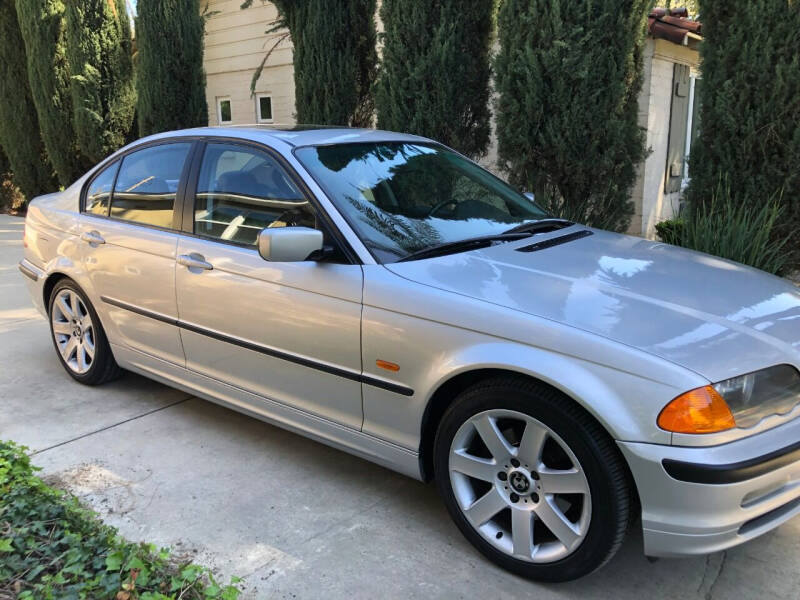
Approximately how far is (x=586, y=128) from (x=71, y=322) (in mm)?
4141

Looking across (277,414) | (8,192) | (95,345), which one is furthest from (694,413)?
(8,192)

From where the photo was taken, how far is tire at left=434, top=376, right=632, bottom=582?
2.28 metres

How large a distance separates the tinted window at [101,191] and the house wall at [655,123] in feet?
21.2

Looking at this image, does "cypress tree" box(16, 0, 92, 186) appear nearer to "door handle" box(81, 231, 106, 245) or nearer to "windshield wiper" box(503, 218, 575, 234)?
"door handle" box(81, 231, 106, 245)

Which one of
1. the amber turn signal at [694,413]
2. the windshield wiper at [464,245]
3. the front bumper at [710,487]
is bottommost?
the front bumper at [710,487]

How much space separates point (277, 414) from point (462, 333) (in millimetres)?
1208

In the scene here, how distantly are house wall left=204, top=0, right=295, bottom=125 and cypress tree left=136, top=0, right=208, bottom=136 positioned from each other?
207 cm

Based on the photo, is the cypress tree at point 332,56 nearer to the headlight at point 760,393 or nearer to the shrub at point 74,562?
the shrub at point 74,562

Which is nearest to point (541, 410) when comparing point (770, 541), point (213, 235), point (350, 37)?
point (770, 541)

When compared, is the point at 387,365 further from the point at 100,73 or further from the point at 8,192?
the point at 8,192

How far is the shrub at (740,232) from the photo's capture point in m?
4.80

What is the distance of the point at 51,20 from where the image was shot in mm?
11070

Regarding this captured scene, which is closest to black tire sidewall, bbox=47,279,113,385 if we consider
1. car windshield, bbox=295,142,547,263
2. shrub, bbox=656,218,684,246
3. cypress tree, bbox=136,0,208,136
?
car windshield, bbox=295,142,547,263

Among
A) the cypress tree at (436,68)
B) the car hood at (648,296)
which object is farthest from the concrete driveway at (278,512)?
the cypress tree at (436,68)
